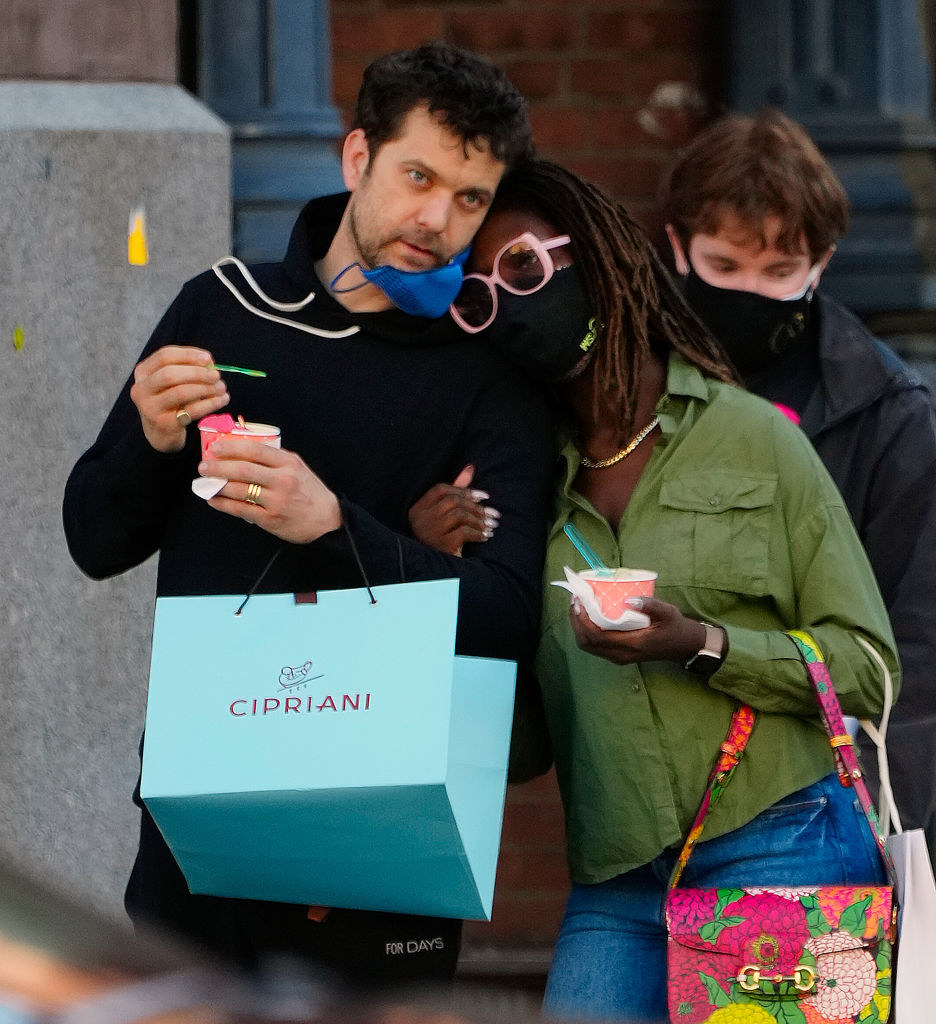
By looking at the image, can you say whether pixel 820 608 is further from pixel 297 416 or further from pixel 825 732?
pixel 297 416

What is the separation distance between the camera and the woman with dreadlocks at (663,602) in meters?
2.65

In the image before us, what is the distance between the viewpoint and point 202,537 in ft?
8.86

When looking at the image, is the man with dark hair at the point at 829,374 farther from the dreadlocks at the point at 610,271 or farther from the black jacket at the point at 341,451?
the black jacket at the point at 341,451

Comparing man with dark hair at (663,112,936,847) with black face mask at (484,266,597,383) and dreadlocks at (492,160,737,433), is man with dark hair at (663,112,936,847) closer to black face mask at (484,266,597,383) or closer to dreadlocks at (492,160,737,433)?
dreadlocks at (492,160,737,433)

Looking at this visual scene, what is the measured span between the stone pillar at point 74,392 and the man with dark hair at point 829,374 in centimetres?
113

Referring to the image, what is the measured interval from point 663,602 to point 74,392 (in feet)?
5.78

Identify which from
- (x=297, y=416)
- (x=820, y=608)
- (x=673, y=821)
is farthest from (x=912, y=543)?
(x=297, y=416)

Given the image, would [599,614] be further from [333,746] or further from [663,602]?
[333,746]

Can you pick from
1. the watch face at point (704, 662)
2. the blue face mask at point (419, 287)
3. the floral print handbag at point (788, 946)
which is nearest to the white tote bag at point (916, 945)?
the floral print handbag at point (788, 946)

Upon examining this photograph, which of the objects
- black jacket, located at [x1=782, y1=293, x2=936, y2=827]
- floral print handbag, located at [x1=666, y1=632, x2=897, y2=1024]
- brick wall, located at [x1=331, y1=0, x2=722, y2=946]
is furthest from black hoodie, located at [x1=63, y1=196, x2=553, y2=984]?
brick wall, located at [x1=331, y1=0, x2=722, y2=946]

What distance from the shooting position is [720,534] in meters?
2.70

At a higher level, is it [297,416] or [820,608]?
[297,416]

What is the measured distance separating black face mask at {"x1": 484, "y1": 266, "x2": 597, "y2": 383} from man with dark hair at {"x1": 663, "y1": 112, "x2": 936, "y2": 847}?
703mm

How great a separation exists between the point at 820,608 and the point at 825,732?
0.20 m
